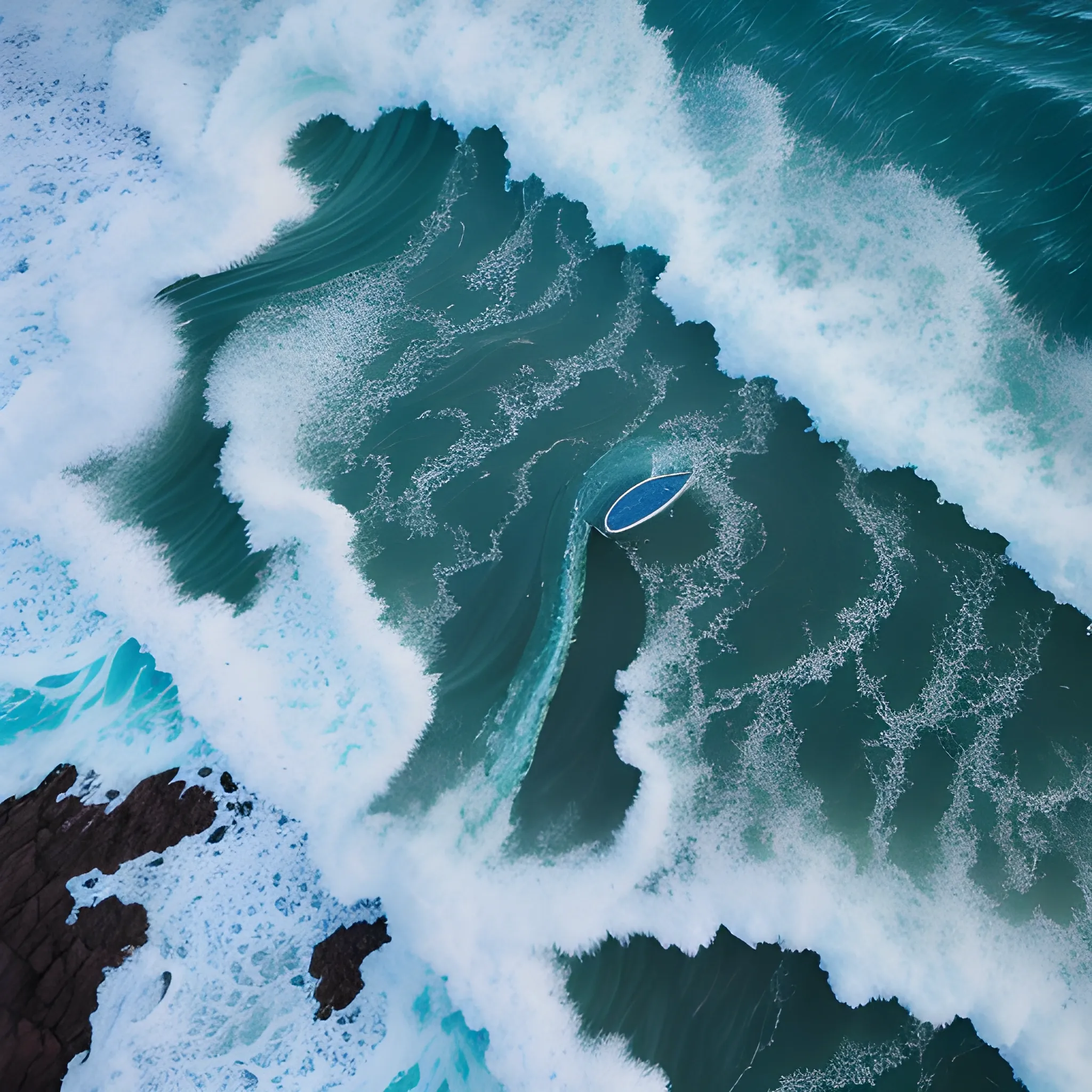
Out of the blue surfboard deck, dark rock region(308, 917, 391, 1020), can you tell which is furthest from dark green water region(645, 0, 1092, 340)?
dark rock region(308, 917, 391, 1020)

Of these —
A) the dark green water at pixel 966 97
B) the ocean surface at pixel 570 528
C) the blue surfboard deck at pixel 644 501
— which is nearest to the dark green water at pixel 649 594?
the ocean surface at pixel 570 528

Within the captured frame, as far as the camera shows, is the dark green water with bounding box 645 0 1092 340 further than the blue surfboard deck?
Yes

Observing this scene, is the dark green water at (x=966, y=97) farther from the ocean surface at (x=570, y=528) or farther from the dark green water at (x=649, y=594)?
the dark green water at (x=649, y=594)

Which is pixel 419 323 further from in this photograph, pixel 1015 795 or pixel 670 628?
pixel 1015 795

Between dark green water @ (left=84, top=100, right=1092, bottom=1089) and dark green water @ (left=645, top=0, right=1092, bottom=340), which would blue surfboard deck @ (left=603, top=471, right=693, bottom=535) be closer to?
dark green water @ (left=84, top=100, right=1092, bottom=1089)

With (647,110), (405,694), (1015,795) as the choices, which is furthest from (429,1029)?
(647,110)

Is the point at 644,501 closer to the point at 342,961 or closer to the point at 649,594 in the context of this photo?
the point at 649,594

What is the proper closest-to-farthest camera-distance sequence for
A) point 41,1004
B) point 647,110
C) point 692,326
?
point 41,1004 → point 692,326 → point 647,110
